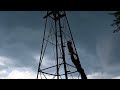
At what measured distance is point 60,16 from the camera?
88.4 feet
